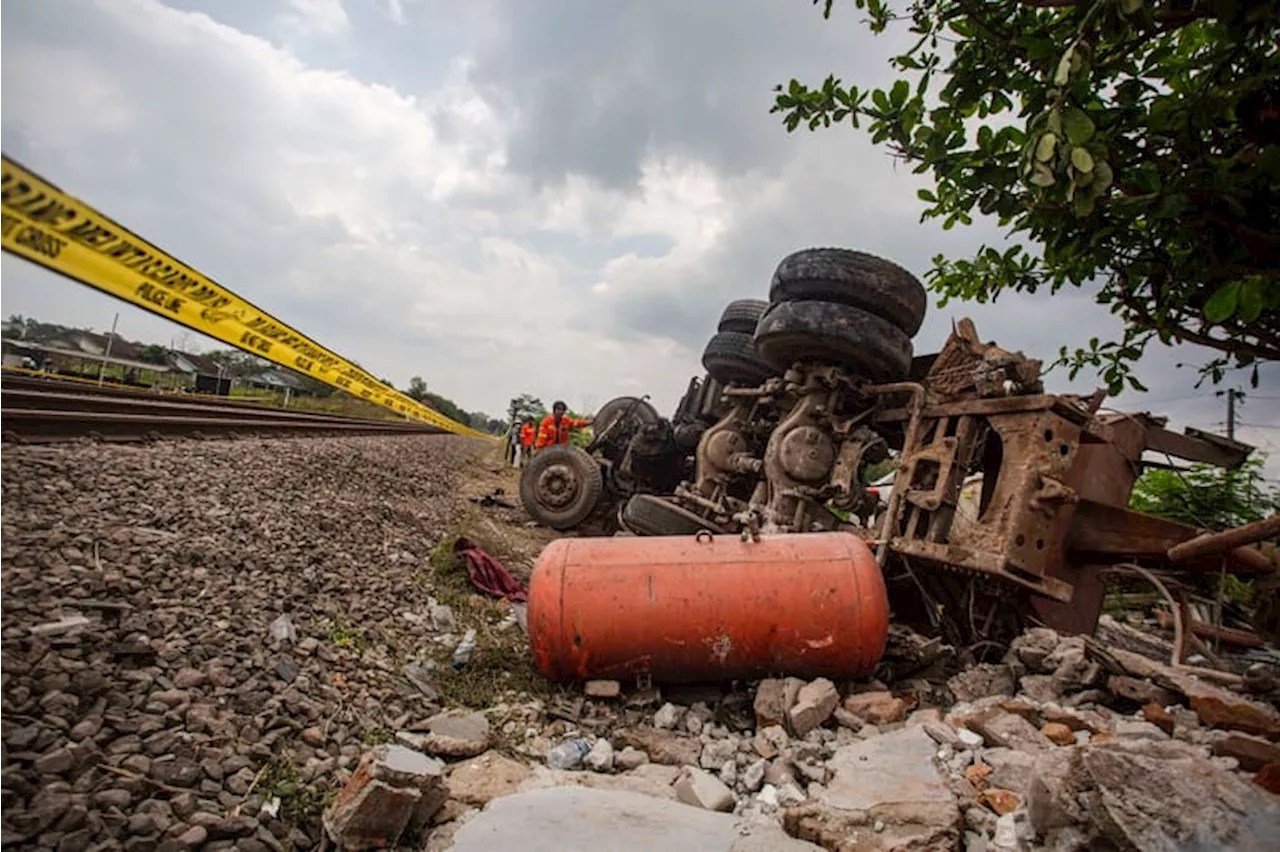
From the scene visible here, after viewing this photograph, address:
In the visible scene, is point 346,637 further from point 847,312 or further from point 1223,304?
point 847,312

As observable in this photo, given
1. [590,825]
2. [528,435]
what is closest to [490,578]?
[590,825]

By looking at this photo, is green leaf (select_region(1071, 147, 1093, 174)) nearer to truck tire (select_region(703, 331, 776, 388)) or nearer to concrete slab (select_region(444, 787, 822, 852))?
concrete slab (select_region(444, 787, 822, 852))

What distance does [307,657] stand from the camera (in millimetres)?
2826

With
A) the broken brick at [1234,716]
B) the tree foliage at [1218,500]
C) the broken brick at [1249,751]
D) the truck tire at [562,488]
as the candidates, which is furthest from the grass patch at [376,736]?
the tree foliage at [1218,500]

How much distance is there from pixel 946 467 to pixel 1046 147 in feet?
10.0

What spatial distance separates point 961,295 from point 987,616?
6.97 feet

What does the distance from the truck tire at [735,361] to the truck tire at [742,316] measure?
0.13 meters

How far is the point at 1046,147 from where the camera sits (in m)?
1.30

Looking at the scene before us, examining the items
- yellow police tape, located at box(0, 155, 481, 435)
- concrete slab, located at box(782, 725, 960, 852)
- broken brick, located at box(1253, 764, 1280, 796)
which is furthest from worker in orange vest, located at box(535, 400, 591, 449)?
broken brick, located at box(1253, 764, 1280, 796)

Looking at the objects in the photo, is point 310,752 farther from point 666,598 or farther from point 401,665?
point 666,598

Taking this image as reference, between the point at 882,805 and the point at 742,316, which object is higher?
the point at 742,316

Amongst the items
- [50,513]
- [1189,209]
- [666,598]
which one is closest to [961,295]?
[1189,209]

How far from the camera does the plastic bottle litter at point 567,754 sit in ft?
8.70

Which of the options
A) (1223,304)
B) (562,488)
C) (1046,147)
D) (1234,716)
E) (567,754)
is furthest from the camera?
(562,488)
